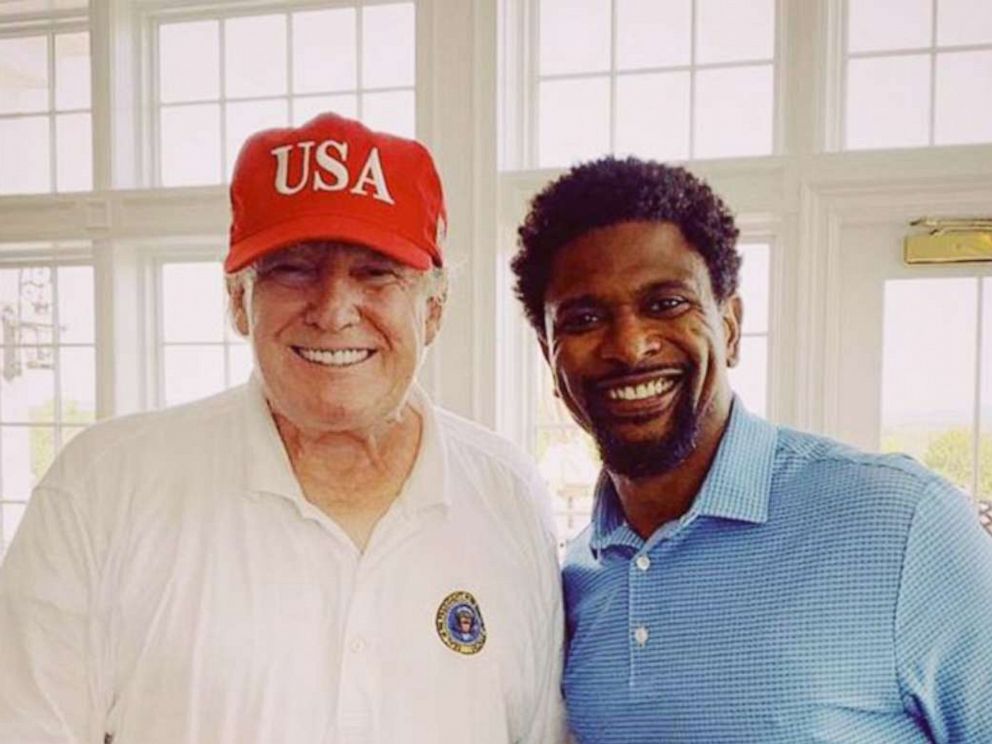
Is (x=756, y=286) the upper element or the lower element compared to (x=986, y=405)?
upper

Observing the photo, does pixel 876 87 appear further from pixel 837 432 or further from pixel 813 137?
pixel 837 432

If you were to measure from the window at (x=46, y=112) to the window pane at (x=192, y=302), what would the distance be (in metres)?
0.56

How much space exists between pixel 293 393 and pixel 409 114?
2.45 m

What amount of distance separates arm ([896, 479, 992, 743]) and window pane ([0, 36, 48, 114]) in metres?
3.94

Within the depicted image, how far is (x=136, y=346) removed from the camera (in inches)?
147

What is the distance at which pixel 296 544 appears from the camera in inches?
48.8

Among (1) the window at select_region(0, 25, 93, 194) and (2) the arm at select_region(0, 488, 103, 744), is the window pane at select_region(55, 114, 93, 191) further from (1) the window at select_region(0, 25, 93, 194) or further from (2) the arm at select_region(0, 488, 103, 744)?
(2) the arm at select_region(0, 488, 103, 744)

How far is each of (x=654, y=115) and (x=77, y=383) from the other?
2596 millimetres

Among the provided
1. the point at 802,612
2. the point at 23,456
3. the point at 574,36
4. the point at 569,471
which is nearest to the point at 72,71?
the point at 23,456

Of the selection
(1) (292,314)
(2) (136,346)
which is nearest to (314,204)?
(1) (292,314)

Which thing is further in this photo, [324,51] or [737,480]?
[324,51]

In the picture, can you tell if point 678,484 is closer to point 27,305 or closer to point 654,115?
point 654,115

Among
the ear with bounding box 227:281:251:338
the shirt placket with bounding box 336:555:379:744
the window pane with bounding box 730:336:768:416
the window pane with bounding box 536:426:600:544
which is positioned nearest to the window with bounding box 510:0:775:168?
the window pane with bounding box 730:336:768:416

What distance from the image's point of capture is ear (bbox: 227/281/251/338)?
1319 millimetres
